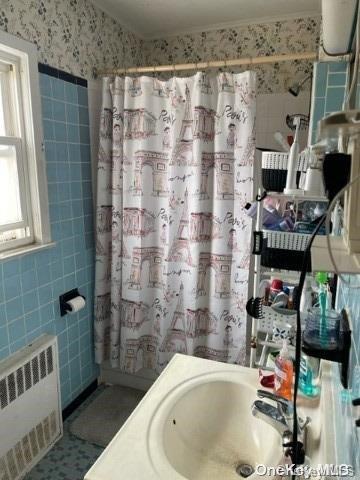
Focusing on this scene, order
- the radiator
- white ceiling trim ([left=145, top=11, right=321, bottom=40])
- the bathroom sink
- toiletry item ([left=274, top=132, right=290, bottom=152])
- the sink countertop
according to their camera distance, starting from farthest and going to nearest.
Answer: white ceiling trim ([left=145, top=11, right=321, bottom=40]) < the radiator < toiletry item ([left=274, top=132, right=290, bottom=152]) < the bathroom sink < the sink countertop

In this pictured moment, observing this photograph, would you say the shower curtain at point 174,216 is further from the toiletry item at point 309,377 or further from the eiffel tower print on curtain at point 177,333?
the toiletry item at point 309,377

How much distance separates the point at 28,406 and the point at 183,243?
3.79ft

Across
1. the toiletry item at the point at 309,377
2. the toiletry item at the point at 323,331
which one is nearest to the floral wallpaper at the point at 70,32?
the toiletry item at the point at 323,331

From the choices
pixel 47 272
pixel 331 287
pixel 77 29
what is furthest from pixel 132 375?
pixel 77 29

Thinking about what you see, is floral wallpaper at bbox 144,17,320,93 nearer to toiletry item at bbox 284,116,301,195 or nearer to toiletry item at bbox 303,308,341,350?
toiletry item at bbox 284,116,301,195

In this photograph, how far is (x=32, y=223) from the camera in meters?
1.82

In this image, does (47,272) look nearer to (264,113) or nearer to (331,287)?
(331,287)

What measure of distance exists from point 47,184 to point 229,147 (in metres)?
0.98

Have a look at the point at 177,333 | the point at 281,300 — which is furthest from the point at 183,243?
the point at 281,300

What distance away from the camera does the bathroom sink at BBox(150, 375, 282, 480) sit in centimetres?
102

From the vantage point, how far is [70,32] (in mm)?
1883

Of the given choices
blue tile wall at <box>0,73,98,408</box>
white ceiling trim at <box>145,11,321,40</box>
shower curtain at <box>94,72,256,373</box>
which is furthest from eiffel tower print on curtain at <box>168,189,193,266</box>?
white ceiling trim at <box>145,11,321,40</box>

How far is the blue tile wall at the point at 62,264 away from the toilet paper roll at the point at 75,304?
2.8 inches

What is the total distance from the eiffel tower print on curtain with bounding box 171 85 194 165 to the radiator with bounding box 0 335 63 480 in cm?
119
